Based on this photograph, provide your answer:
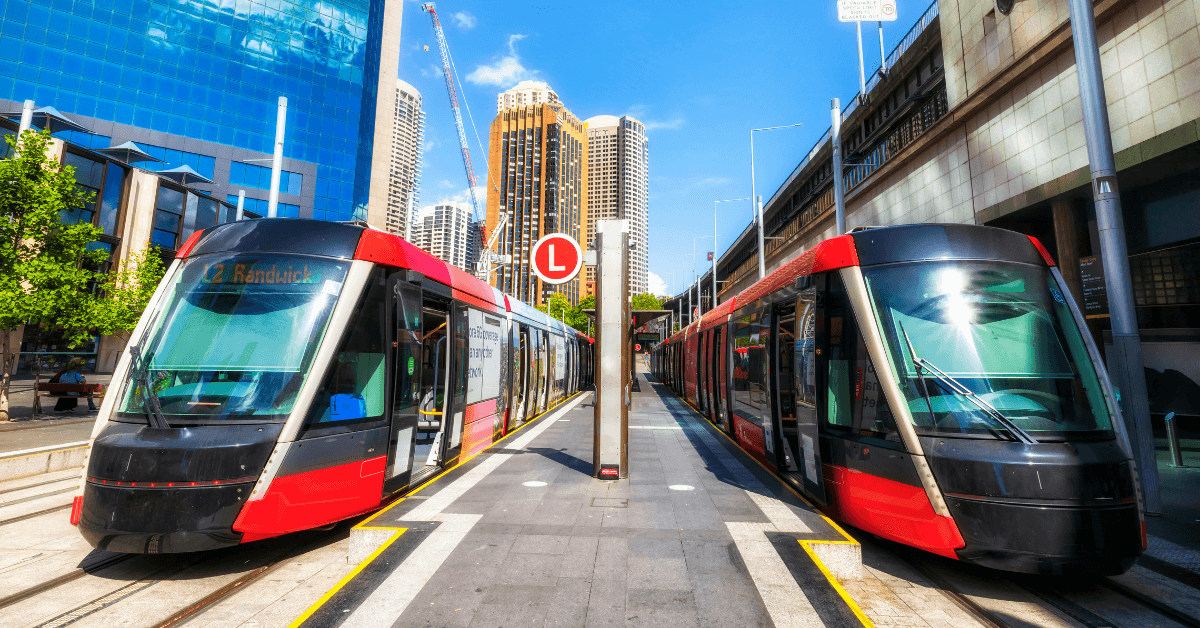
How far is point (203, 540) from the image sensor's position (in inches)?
175

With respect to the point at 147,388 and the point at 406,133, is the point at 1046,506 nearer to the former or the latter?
the point at 147,388

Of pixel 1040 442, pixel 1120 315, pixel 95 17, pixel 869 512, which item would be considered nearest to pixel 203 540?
pixel 869 512

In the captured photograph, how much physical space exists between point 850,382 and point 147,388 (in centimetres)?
684

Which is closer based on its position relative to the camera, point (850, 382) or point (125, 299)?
point (850, 382)

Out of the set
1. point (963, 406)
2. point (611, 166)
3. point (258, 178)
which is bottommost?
point (963, 406)

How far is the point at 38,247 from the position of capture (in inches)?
523

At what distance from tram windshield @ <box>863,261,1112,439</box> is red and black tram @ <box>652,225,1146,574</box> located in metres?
0.01

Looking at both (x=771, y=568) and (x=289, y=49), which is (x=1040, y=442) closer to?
(x=771, y=568)

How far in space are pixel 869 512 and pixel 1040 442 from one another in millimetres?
1557

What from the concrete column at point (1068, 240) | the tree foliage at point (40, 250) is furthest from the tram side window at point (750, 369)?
the tree foliage at point (40, 250)

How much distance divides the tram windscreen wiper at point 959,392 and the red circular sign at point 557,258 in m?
5.13

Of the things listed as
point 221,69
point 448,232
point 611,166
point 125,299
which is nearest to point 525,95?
point 611,166

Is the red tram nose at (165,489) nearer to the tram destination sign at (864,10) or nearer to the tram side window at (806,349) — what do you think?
the tram side window at (806,349)

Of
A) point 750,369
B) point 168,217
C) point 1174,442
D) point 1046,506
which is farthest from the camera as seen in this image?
point 168,217
